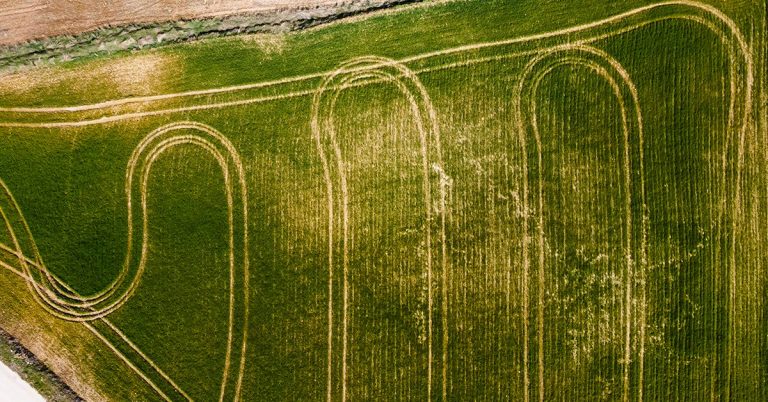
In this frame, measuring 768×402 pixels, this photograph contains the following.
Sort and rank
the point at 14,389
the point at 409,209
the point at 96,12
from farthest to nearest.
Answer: the point at 96,12, the point at 409,209, the point at 14,389

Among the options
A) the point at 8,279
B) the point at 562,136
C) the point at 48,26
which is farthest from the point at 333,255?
the point at 48,26

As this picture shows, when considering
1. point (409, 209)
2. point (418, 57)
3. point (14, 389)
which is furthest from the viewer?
point (418, 57)

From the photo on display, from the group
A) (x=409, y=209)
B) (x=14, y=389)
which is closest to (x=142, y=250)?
(x=14, y=389)

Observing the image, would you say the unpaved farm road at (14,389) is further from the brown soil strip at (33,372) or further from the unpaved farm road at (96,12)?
the unpaved farm road at (96,12)

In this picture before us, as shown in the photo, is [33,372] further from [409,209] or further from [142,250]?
[409,209]

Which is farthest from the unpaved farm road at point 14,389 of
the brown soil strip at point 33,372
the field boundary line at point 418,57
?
the field boundary line at point 418,57

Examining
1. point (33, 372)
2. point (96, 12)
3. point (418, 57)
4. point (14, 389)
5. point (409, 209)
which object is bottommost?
point (14, 389)

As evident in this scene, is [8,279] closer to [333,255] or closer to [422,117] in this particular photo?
[333,255]
